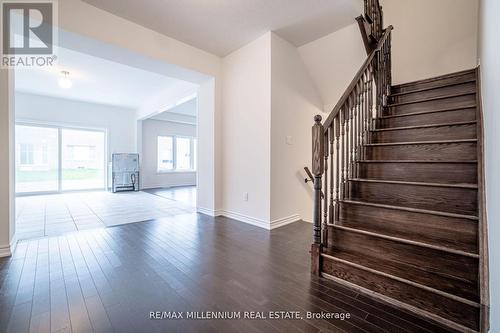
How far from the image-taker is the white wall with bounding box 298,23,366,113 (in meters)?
3.38

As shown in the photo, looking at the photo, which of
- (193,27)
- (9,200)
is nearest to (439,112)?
(193,27)

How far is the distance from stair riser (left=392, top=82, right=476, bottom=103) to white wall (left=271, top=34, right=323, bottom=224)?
4.63 ft

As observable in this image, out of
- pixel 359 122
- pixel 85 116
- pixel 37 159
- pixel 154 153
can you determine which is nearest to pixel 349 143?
pixel 359 122

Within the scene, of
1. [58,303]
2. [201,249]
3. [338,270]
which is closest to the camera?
[58,303]

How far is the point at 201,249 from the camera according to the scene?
2.58m

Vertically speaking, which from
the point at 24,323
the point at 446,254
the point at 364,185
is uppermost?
the point at 364,185

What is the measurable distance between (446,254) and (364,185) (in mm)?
867

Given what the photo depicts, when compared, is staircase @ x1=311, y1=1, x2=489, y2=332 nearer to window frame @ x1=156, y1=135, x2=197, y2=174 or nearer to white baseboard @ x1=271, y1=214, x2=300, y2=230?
white baseboard @ x1=271, y1=214, x2=300, y2=230

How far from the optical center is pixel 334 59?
146 inches

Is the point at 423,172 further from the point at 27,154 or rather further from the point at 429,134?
the point at 27,154

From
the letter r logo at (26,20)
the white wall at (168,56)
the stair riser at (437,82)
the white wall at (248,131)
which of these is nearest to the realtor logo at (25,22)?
the letter r logo at (26,20)

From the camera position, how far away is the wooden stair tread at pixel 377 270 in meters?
1.33

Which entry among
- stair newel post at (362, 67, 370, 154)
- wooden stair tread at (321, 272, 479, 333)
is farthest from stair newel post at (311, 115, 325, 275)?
stair newel post at (362, 67, 370, 154)

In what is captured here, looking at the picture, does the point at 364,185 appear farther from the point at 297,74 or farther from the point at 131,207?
the point at 131,207
